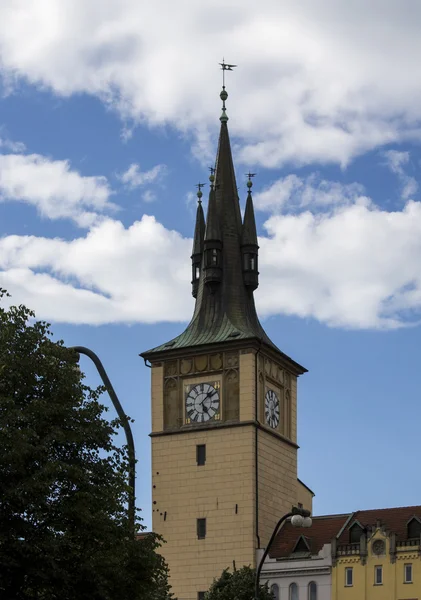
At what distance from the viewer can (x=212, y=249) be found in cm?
10269

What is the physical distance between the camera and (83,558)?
5212 cm

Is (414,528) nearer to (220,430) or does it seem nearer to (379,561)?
(379,561)

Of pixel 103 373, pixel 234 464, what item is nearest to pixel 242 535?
pixel 234 464

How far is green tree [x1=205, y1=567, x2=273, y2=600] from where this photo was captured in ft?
284

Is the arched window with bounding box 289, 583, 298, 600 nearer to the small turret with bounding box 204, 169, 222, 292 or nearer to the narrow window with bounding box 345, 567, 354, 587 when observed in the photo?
the narrow window with bounding box 345, 567, 354, 587

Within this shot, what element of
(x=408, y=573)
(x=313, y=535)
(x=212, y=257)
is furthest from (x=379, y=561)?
(x=212, y=257)

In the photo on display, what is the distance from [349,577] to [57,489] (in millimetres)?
42646

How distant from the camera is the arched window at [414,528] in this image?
300 feet

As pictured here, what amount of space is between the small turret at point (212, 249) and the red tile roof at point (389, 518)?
17663 mm

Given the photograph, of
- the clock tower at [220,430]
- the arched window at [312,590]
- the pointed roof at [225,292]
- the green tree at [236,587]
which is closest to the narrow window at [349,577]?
the arched window at [312,590]

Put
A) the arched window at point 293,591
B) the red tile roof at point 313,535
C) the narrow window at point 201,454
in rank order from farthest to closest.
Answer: the narrow window at point 201,454 → the red tile roof at point 313,535 → the arched window at point 293,591

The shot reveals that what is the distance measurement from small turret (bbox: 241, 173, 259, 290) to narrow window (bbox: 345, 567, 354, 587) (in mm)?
20406

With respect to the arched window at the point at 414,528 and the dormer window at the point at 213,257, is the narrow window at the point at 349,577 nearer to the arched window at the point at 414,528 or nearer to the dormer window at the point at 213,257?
the arched window at the point at 414,528

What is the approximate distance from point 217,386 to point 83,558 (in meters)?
45.5
